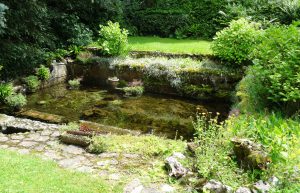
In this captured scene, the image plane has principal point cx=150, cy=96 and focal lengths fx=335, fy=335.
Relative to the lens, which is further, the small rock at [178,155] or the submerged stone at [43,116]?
the submerged stone at [43,116]

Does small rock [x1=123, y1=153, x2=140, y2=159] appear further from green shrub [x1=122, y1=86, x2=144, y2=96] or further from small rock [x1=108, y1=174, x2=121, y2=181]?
green shrub [x1=122, y1=86, x2=144, y2=96]

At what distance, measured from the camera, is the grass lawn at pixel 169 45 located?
14250mm

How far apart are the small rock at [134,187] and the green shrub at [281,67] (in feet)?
10.4

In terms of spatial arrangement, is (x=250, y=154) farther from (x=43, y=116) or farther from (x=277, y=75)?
(x=43, y=116)

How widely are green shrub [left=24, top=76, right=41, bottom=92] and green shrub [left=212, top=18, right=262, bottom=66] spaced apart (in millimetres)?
6761

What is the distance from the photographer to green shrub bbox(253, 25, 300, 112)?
6641 mm

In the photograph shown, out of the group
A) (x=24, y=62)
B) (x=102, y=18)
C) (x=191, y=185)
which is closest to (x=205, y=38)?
(x=102, y=18)

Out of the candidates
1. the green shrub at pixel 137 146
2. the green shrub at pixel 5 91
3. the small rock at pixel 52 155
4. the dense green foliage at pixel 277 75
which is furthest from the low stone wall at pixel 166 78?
the small rock at pixel 52 155

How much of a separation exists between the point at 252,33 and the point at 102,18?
8398 mm

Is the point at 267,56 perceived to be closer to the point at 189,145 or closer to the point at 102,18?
the point at 189,145

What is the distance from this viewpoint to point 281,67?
6.85 m

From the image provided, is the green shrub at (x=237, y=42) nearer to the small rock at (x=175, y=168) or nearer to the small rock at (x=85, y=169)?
the small rock at (x=175, y=168)

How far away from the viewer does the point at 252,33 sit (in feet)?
38.5

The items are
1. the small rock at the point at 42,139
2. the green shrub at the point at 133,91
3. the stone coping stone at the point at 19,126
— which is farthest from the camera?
the green shrub at the point at 133,91
